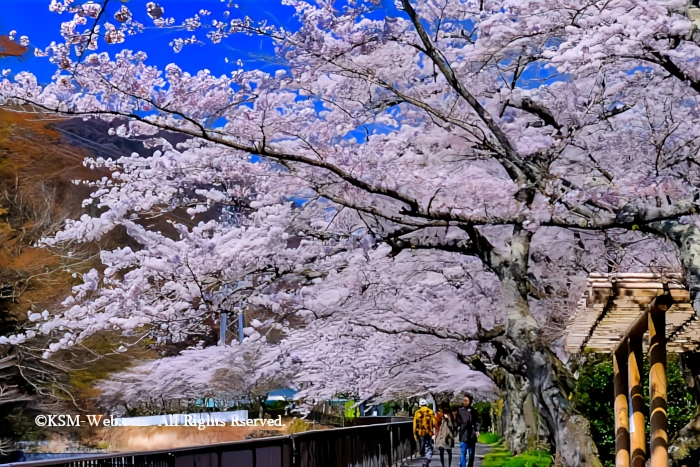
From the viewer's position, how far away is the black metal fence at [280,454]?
22.0 ft

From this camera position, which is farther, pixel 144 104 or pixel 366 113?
pixel 366 113

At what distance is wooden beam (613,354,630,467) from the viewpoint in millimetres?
8055

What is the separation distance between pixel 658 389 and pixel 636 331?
1.93ft

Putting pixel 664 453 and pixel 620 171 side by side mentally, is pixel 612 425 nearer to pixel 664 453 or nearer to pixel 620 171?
pixel 620 171

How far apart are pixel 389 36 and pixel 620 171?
3.69 metres

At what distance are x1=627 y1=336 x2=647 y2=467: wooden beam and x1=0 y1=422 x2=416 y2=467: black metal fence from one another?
12.9ft

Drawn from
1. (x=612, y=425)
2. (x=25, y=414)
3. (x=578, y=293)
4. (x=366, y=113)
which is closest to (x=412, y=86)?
(x=366, y=113)

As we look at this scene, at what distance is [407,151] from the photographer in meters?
12.3

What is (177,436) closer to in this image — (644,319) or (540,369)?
(540,369)

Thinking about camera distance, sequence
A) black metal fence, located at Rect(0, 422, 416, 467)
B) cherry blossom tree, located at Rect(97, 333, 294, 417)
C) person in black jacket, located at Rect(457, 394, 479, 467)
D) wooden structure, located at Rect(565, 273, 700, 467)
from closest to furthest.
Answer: wooden structure, located at Rect(565, 273, 700, 467) → black metal fence, located at Rect(0, 422, 416, 467) → person in black jacket, located at Rect(457, 394, 479, 467) → cherry blossom tree, located at Rect(97, 333, 294, 417)

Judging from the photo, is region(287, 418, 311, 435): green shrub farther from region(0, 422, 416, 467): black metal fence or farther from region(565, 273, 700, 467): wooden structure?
region(565, 273, 700, 467): wooden structure

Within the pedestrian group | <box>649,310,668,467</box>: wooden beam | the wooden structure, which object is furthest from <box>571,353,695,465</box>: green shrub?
<box>649,310,668,467</box>: wooden beam

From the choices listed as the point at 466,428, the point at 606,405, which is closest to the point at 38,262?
the point at 466,428

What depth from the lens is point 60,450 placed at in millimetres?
28797
